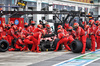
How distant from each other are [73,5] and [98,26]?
35.2 m

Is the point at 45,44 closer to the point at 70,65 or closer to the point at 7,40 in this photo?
the point at 7,40

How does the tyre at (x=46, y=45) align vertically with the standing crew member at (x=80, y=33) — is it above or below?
below

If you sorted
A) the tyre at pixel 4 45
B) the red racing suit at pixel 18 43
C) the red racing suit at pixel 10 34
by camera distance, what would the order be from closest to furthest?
the tyre at pixel 4 45 → the red racing suit at pixel 18 43 → the red racing suit at pixel 10 34

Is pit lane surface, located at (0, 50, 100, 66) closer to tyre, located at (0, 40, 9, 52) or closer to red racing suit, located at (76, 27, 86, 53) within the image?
red racing suit, located at (76, 27, 86, 53)

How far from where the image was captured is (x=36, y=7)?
1703 inches

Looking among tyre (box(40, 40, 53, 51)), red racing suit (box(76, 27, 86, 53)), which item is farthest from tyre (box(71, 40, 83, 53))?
tyre (box(40, 40, 53, 51))

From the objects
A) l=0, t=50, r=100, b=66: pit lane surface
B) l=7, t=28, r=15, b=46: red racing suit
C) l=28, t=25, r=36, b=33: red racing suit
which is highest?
l=28, t=25, r=36, b=33: red racing suit

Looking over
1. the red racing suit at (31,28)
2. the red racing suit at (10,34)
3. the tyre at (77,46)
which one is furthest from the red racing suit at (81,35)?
the red racing suit at (10,34)

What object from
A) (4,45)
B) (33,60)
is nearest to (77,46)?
(33,60)

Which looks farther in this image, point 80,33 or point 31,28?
point 31,28

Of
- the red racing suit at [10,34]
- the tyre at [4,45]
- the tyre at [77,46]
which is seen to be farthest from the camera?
the red racing suit at [10,34]

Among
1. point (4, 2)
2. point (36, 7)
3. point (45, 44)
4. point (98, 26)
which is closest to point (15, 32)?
point (45, 44)

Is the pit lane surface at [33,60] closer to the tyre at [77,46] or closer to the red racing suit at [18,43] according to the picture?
the tyre at [77,46]

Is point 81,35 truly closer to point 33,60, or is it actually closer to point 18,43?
point 33,60
